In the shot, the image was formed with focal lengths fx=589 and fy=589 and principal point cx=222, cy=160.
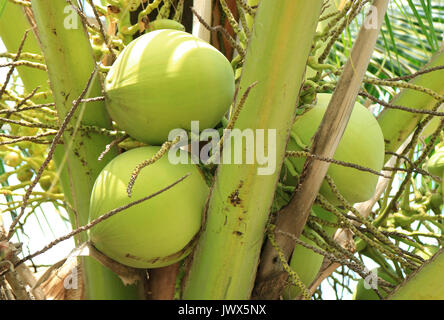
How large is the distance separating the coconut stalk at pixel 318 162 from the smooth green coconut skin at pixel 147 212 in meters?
0.15

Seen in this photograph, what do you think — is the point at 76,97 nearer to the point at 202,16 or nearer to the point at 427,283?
the point at 202,16

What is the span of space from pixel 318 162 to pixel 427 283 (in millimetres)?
268

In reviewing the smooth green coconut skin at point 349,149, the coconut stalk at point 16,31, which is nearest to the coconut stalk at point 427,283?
the smooth green coconut skin at point 349,149

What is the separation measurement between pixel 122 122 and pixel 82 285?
39 centimetres

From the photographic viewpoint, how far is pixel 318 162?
967 millimetres

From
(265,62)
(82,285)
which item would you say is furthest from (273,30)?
(82,285)

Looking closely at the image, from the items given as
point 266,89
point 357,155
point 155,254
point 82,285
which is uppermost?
point 266,89

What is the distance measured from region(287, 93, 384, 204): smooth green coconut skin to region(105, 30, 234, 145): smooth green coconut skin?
162mm

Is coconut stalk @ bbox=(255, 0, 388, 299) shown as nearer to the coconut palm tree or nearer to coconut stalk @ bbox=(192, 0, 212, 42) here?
the coconut palm tree

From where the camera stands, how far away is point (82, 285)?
1184mm

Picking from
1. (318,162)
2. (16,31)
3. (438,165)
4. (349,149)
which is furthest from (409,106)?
(16,31)

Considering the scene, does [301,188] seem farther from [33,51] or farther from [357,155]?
[33,51]

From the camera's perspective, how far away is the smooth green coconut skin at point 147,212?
905 mm
